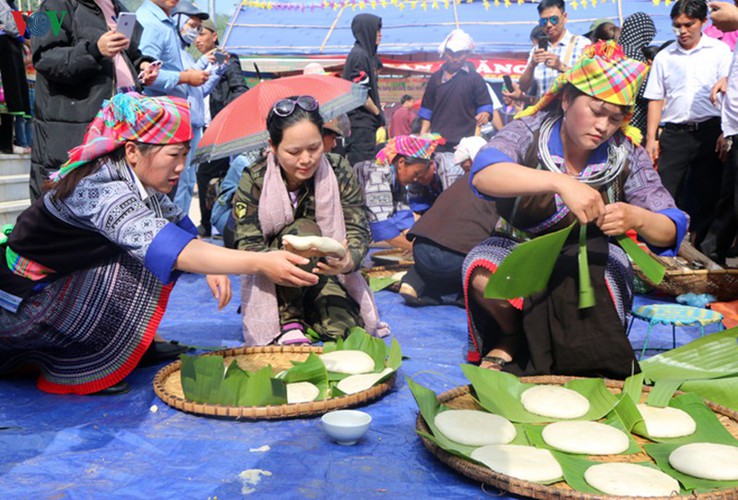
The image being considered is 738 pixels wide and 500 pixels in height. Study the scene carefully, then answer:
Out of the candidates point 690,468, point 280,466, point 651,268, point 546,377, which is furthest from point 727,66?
point 280,466

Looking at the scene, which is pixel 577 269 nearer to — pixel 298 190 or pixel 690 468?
pixel 690 468

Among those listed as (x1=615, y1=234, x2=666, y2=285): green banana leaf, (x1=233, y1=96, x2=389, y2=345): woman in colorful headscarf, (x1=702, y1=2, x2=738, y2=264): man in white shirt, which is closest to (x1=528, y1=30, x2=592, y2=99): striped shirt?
(x1=702, y1=2, x2=738, y2=264): man in white shirt

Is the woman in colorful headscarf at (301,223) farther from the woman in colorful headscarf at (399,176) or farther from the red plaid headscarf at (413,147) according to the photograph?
the red plaid headscarf at (413,147)

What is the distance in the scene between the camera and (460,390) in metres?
2.44

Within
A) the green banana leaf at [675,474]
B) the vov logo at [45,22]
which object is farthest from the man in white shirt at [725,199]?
the vov logo at [45,22]

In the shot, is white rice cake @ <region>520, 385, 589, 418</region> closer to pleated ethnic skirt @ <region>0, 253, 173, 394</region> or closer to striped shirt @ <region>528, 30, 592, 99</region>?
pleated ethnic skirt @ <region>0, 253, 173, 394</region>

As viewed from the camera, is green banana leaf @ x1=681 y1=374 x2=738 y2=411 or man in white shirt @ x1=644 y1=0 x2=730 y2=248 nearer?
green banana leaf @ x1=681 y1=374 x2=738 y2=411

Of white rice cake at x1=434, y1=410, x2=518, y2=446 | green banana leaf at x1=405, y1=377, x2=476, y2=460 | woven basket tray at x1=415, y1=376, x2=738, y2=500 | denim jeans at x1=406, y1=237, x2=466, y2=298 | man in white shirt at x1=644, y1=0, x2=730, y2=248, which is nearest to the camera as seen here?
woven basket tray at x1=415, y1=376, x2=738, y2=500

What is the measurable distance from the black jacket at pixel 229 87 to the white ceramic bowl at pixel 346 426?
15.9 feet

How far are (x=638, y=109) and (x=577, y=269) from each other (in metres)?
3.84

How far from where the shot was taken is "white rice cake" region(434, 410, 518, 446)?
2.07 metres

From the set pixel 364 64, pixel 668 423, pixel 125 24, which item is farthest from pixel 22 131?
pixel 668 423

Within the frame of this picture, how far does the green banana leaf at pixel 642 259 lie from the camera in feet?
8.68

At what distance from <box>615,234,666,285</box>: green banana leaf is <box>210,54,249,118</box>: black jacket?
4623 mm
